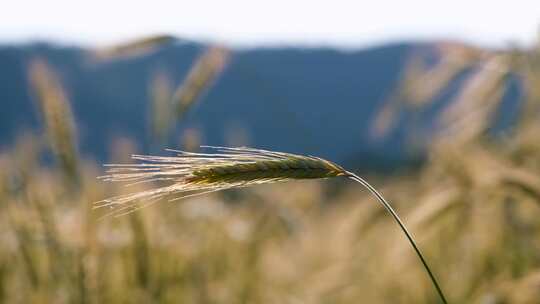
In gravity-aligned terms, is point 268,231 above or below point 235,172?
below

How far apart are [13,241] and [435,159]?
149cm

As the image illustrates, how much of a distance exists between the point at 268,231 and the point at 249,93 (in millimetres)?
57096

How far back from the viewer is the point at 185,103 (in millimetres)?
2148

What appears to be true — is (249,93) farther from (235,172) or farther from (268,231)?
(235,172)

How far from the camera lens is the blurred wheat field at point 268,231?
69.6 inches

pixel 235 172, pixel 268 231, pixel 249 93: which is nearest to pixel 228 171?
pixel 235 172

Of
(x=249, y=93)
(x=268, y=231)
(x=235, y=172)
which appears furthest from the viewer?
(x=249, y=93)

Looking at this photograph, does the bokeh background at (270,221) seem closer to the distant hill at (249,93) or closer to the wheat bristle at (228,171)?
the wheat bristle at (228,171)

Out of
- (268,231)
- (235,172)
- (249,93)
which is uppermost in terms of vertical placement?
(235,172)

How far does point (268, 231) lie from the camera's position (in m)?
2.61

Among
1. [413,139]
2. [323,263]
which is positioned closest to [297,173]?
[323,263]

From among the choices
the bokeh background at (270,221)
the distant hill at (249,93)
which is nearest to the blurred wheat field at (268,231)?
the bokeh background at (270,221)

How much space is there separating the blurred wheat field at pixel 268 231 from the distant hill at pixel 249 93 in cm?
4897

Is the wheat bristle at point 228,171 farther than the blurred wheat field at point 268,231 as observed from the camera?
No
